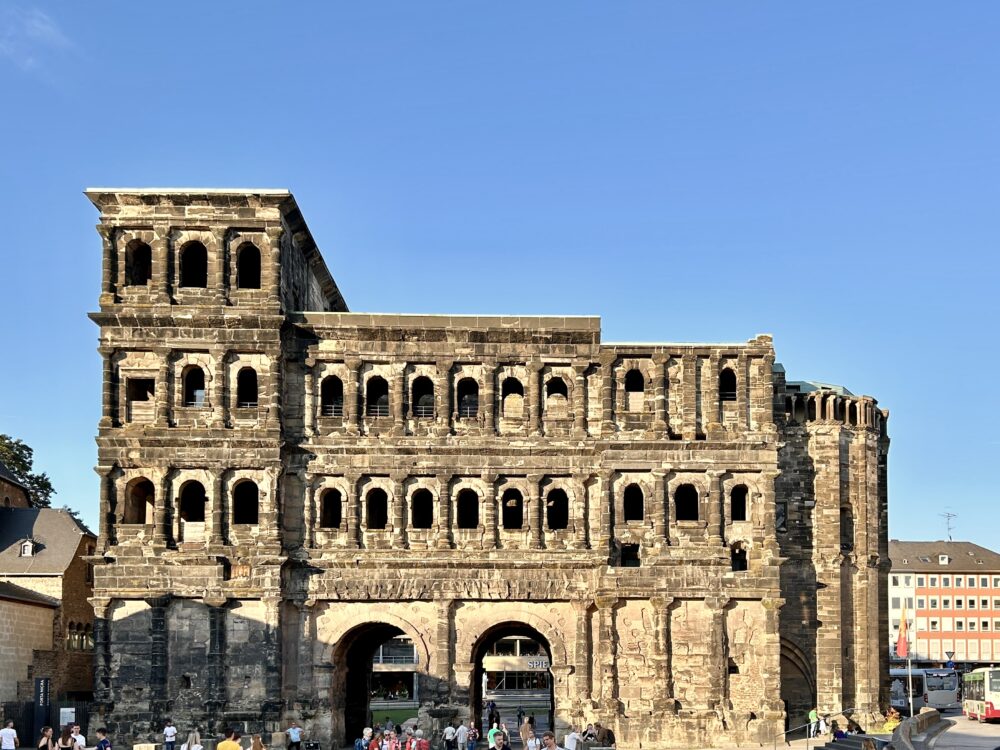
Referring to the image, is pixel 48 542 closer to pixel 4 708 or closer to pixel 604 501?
pixel 4 708

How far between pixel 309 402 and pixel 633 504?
13327mm

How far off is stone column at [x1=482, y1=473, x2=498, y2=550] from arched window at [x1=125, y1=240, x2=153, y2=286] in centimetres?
1524

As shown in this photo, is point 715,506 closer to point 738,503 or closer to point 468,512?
point 738,503

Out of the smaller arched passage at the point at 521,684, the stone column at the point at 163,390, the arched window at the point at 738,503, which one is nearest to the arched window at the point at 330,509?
the stone column at the point at 163,390

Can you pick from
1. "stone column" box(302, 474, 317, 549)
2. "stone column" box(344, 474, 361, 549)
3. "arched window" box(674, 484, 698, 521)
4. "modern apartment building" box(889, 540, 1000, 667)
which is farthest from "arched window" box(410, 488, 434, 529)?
"modern apartment building" box(889, 540, 1000, 667)

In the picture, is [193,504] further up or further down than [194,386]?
further down

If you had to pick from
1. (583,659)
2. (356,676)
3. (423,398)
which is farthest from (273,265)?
(583,659)

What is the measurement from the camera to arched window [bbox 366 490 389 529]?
51.4 metres

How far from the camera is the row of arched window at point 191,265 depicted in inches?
2009

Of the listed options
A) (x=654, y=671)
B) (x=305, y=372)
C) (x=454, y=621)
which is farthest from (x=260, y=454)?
(x=654, y=671)

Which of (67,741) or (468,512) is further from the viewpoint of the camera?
(468,512)

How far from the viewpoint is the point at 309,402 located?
51.3m

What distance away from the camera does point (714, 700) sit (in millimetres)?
50375

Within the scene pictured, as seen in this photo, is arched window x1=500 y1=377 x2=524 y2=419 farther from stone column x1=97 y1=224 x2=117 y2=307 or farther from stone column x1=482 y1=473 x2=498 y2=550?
stone column x1=97 y1=224 x2=117 y2=307
